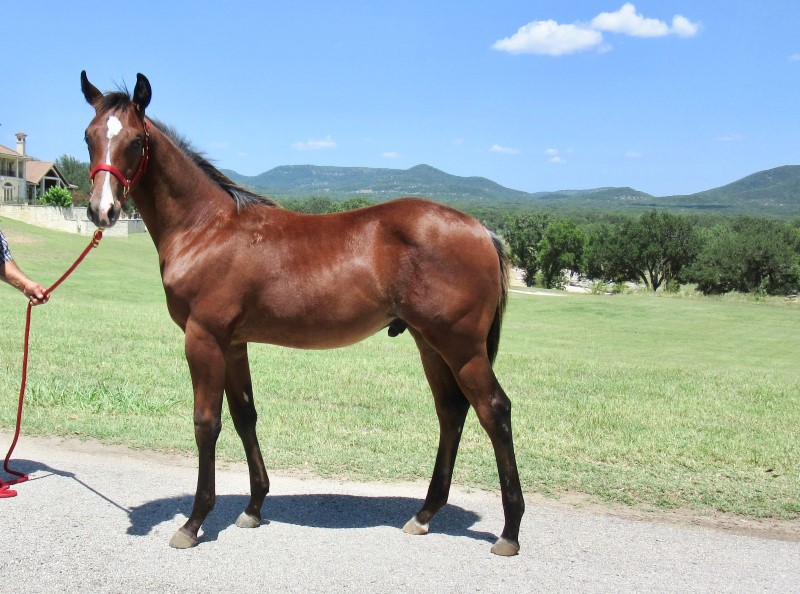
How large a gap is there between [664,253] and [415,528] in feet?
263

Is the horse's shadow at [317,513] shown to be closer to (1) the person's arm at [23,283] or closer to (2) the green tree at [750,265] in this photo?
(1) the person's arm at [23,283]

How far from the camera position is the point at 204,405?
4527 millimetres

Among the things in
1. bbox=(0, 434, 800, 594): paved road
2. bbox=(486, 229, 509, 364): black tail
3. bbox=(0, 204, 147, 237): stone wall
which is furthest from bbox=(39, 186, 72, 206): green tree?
bbox=(486, 229, 509, 364): black tail

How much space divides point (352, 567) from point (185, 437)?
3496 millimetres

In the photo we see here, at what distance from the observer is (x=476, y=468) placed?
6.46 m

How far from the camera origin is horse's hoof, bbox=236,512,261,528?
4.86 m

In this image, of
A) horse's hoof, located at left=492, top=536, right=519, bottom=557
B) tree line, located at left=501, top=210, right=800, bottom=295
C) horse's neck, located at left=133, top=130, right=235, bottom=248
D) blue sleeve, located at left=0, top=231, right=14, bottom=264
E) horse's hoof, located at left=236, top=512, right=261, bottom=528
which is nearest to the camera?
horse's hoof, located at left=492, top=536, right=519, bottom=557

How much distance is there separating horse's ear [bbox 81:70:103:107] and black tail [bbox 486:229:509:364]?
2.55 metres

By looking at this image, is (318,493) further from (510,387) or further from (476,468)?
(510,387)

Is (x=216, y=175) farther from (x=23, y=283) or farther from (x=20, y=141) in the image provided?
(x=20, y=141)

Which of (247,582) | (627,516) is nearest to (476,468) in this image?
(627,516)

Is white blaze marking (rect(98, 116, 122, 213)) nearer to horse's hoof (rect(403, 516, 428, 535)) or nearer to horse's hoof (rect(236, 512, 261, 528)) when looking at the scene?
horse's hoof (rect(236, 512, 261, 528))

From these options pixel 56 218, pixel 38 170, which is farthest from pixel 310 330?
pixel 38 170

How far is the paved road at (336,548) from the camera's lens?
396cm
